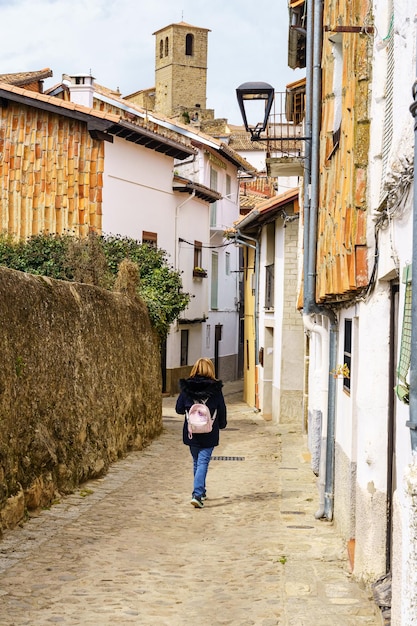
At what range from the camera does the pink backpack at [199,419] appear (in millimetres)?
10297

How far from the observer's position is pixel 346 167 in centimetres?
719

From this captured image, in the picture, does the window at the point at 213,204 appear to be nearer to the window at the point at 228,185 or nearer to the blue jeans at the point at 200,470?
the window at the point at 228,185

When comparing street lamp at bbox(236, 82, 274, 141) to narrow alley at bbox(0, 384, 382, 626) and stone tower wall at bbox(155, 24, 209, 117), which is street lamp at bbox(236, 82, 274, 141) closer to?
narrow alley at bbox(0, 384, 382, 626)

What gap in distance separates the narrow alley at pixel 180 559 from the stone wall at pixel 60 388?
0.37m

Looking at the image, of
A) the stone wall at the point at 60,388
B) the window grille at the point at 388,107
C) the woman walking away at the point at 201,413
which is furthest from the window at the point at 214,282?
the window grille at the point at 388,107

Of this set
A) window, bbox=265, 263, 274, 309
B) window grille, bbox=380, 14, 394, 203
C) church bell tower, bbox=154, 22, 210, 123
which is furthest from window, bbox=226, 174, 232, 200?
church bell tower, bbox=154, 22, 210, 123

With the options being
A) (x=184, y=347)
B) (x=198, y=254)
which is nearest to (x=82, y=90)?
(x=198, y=254)

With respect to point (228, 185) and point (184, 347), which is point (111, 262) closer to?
point (184, 347)

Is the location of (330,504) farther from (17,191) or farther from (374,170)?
(17,191)

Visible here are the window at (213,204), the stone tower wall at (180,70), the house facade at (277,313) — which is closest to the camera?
the house facade at (277,313)

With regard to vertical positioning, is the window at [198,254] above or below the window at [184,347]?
above

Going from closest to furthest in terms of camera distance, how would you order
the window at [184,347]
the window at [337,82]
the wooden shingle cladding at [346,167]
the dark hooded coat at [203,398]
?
the wooden shingle cladding at [346,167] < the window at [337,82] < the dark hooded coat at [203,398] < the window at [184,347]

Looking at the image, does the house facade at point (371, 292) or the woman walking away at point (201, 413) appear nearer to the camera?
the house facade at point (371, 292)

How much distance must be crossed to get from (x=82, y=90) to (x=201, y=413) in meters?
20.3
